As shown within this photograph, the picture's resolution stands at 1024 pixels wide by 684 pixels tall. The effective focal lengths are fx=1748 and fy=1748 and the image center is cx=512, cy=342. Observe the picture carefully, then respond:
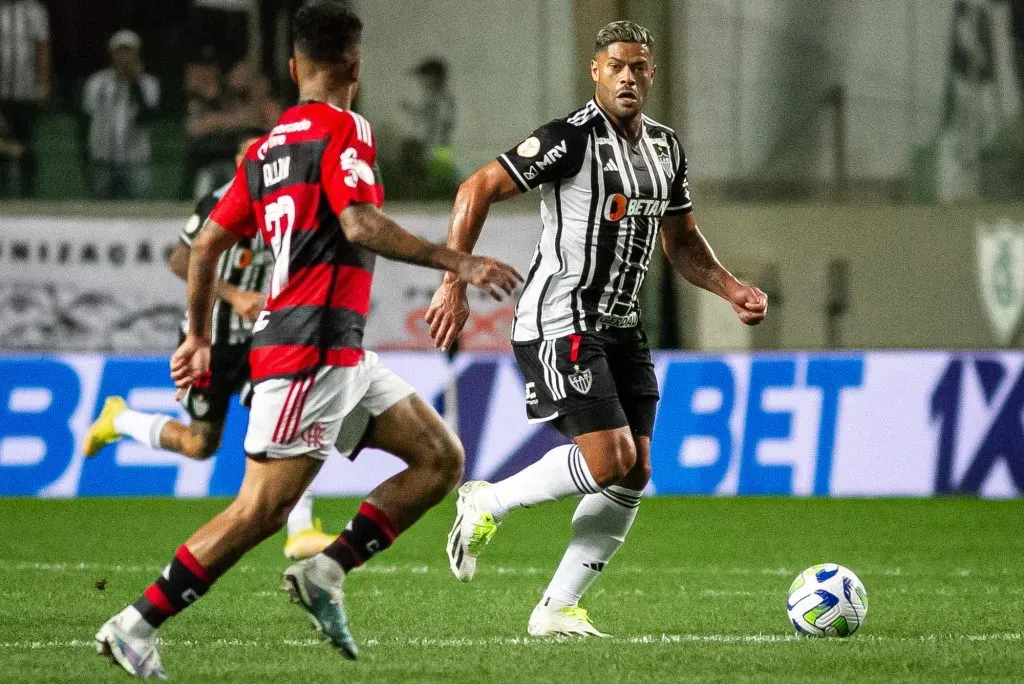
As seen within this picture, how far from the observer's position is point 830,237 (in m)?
16.0

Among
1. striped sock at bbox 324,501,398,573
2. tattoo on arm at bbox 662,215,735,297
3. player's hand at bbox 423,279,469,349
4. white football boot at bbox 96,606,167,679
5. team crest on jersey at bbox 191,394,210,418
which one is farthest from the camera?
team crest on jersey at bbox 191,394,210,418

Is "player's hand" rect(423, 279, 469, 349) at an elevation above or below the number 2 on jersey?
below

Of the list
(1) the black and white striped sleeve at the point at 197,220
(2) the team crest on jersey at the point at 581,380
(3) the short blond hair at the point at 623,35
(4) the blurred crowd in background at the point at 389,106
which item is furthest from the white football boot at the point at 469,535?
(4) the blurred crowd in background at the point at 389,106

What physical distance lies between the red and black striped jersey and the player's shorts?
3460 mm

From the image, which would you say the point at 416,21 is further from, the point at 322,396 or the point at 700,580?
the point at 322,396

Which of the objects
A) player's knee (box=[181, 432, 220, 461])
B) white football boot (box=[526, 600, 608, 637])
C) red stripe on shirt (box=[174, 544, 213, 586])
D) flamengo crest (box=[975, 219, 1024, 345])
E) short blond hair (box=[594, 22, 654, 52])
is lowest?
flamengo crest (box=[975, 219, 1024, 345])

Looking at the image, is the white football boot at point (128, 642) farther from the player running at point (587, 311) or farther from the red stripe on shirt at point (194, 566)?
the player running at point (587, 311)

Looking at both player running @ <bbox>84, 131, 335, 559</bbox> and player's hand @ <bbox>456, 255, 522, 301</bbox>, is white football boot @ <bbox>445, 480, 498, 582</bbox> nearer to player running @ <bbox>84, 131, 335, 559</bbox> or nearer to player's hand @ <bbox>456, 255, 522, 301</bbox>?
player's hand @ <bbox>456, 255, 522, 301</bbox>

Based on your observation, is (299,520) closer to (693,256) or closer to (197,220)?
(197,220)

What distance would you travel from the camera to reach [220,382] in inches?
334

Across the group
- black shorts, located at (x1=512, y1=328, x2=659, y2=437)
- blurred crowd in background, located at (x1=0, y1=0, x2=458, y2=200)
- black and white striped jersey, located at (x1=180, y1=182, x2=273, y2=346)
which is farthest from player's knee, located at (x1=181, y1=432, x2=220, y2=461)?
blurred crowd in background, located at (x1=0, y1=0, x2=458, y2=200)

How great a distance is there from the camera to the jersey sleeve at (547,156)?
234 inches

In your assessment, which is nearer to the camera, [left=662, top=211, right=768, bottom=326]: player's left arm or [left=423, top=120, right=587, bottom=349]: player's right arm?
[left=423, top=120, right=587, bottom=349]: player's right arm

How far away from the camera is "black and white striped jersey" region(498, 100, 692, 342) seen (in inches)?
237
